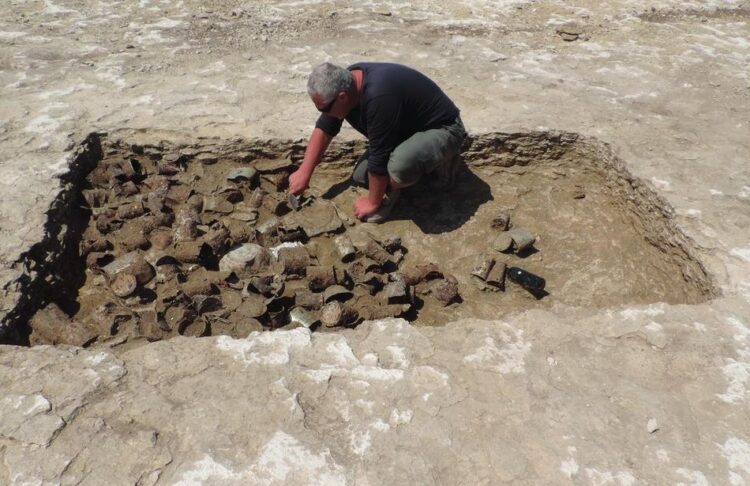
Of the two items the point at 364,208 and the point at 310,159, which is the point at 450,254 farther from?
the point at 310,159

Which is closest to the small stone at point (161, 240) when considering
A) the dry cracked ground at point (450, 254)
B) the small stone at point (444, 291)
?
the dry cracked ground at point (450, 254)

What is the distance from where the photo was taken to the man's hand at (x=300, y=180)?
3756 mm

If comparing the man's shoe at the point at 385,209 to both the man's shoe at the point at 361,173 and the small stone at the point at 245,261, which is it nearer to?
the man's shoe at the point at 361,173

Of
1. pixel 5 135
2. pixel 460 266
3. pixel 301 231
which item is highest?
pixel 5 135

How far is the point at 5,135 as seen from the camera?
3.78 m

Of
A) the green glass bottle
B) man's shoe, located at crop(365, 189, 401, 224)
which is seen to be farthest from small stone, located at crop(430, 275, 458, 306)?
man's shoe, located at crop(365, 189, 401, 224)

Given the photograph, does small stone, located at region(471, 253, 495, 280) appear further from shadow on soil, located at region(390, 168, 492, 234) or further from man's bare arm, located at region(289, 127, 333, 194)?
man's bare arm, located at region(289, 127, 333, 194)

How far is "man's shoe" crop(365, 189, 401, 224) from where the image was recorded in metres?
3.81

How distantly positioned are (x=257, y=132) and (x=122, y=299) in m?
1.60

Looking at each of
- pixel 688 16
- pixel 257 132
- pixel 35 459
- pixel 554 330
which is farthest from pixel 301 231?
pixel 688 16

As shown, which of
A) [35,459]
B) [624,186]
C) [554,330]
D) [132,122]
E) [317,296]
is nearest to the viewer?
[35,459]

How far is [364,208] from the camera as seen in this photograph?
3775 mm

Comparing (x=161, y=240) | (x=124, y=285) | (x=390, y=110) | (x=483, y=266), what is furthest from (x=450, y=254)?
(x=124, y=285)

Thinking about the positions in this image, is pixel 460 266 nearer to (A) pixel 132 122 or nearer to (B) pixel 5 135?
(A) pixel 132 122
